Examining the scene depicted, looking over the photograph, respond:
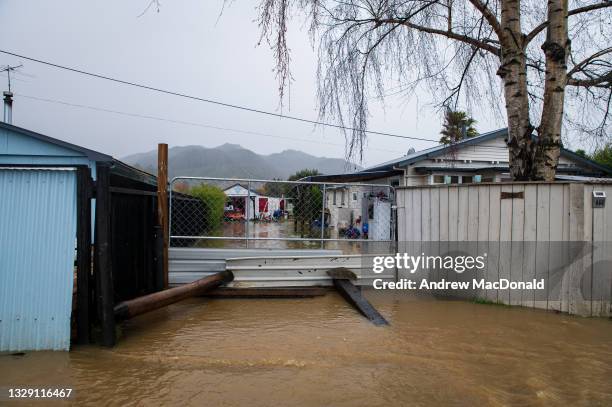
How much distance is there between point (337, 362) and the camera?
3.80m

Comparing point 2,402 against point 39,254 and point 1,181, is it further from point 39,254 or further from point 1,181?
point 1,181

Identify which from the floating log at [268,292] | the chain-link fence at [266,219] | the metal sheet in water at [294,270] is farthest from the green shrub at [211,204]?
the floating log at [268,292]

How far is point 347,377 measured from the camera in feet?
11.4

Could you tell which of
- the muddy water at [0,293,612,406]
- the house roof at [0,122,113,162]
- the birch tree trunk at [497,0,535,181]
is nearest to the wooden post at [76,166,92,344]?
the muddy water at [0,293,612,406]

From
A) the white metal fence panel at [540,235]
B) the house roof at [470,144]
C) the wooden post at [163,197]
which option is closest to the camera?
the white metal fence panel at [540,235]

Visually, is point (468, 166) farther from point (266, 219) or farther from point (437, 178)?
point (266, 219)

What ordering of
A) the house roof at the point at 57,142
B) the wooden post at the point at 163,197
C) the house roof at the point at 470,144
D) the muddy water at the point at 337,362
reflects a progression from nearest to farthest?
the muddy water at the point at 337,362 → the wooden post at the point at 163,197 → the house roof at the point at 57,142 → the house roof at the point at 470,144

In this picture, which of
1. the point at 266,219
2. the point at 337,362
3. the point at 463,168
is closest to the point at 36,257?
the point at 337,362

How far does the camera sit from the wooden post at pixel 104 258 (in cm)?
404

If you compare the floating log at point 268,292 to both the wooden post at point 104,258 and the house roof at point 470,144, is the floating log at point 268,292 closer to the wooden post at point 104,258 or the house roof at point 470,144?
the wooden post at point 104,258

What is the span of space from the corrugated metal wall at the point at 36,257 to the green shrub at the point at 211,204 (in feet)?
12.8

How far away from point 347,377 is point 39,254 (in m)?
3.16

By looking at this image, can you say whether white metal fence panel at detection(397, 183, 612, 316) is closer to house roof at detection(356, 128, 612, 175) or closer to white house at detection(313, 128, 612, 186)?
white house at detection(313, 128, 612, 186)

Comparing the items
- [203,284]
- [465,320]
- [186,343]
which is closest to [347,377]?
[186,343]
